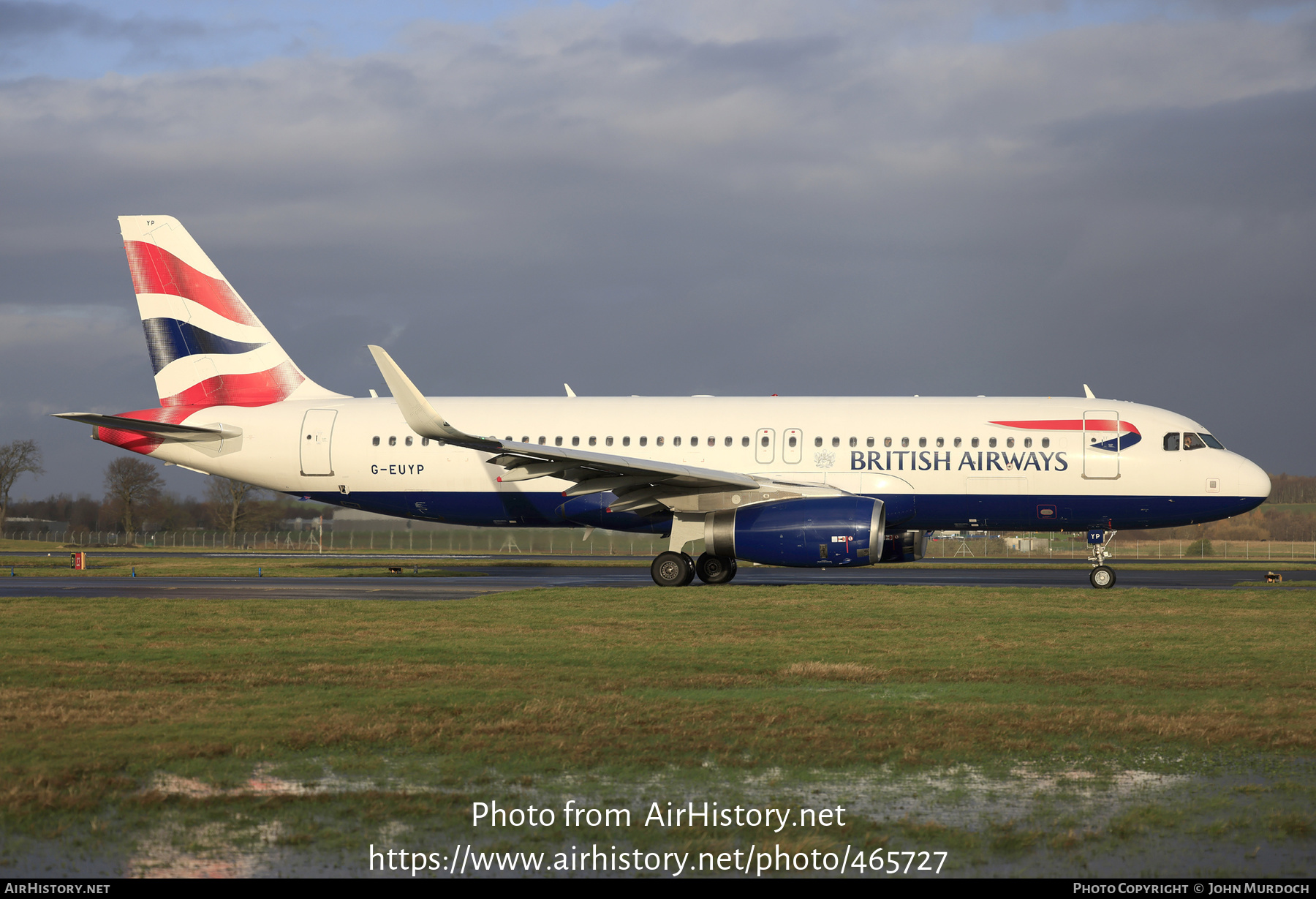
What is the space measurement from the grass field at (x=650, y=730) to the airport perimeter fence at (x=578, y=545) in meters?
34.0

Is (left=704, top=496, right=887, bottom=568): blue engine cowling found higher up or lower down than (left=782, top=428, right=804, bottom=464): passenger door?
lower down

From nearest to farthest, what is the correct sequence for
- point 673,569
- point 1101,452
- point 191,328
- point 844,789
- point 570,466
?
1. point 844,789
2. point 570,466
3. point 673,569
4. point 1101,452
5. point 191,328

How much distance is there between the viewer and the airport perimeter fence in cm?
5159

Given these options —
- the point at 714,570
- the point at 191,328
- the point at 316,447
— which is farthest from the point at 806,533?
the point at 191,328

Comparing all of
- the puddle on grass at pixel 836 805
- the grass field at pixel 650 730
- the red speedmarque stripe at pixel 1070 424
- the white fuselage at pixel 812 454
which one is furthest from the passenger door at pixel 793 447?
the puddle on grass at pixel 836 805

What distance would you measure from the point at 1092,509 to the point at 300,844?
2164cm

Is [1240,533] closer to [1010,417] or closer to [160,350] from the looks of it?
[1010,417]

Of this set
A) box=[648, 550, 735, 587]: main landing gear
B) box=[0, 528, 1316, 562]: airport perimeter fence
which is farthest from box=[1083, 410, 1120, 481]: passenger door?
box=[0, 528, 1316, 562]: airport perimeter fence

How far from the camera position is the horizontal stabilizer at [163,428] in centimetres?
2389

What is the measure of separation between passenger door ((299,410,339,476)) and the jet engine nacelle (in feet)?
42.0

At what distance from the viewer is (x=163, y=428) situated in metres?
24.9

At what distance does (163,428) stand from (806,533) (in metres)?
14.9

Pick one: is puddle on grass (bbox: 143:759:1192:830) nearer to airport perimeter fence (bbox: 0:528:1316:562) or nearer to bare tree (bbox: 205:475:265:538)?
airport perimeter fence (bbox: 0:528:1316:562)

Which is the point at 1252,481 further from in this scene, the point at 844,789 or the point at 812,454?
the point at 844,789
